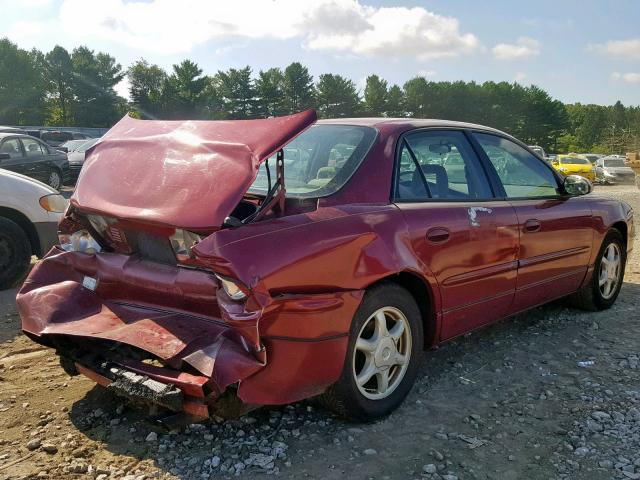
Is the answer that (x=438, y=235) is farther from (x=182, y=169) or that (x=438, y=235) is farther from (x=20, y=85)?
(x=20, y=85)

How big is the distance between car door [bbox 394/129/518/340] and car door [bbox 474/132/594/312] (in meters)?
0.16

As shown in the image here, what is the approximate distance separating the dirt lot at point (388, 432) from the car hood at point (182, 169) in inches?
39.9

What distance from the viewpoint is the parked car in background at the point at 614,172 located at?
29984mm

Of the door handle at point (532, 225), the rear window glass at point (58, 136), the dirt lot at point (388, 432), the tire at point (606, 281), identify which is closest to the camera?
the dirt lot at point (388, 432)

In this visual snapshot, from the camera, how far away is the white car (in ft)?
A: 18.6

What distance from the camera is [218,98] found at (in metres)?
74.9

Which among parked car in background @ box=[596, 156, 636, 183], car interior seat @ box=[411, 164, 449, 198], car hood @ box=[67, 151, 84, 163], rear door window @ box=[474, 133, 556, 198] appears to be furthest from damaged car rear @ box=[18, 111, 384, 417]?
parked car in background @ box=[596, 156, 636, 183]

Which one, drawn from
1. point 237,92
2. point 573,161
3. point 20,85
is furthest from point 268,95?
point 573,161

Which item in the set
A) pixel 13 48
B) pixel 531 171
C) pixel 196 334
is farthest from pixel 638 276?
pixel 13 48

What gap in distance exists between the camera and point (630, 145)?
237 ft

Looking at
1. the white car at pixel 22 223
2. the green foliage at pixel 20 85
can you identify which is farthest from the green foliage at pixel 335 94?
the white car at pixel 22 223

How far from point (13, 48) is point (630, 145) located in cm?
8127

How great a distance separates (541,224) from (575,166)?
27615 mm

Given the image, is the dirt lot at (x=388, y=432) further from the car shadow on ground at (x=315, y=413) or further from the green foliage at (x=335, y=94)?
the green foliage at (x=335, y=94)
